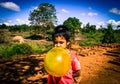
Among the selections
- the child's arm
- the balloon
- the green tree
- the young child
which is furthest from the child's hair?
the green tree

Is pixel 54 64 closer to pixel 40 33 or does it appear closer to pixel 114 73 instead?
pixel 114 73

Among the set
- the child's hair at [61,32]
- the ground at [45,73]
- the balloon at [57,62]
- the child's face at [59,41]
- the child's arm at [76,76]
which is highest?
the child's hair at [61,32]

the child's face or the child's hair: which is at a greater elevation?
the child's hair

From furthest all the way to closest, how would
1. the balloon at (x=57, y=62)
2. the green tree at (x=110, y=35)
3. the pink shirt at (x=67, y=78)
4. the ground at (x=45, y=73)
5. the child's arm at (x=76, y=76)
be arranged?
the green tree at (x=110, y=35) → the ground at (x=45, y=73) → the child's arm at (x=76, y=76) → the pink shirt at (x=67, y=78) → the balloon at (x=57, y=62)

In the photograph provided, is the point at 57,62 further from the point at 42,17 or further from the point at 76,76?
the point at 42,17

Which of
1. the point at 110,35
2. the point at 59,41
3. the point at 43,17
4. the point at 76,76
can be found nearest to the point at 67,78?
the point at 76,76

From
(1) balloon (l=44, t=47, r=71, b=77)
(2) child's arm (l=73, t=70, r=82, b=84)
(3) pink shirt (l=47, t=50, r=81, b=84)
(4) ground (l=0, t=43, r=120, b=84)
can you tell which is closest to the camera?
(1) balloon (l=44, t=47, r=71, b=77)

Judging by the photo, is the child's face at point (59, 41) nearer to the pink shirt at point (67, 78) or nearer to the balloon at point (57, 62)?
the pink shirt at point (67, 78)

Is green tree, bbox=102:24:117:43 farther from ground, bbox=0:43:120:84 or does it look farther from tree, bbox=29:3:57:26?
tree, bbox=29:3:57:26

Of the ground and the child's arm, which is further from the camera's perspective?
the ground

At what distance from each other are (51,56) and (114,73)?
18.8ft

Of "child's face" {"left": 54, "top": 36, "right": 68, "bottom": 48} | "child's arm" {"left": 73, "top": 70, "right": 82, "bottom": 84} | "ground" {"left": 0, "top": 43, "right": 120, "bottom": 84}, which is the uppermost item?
"child's face" {"left": 54, "top": 36, "right": 68, "bottom": 48}

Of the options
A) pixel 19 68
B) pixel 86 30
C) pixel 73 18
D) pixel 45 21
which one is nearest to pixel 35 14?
pixel 45 21

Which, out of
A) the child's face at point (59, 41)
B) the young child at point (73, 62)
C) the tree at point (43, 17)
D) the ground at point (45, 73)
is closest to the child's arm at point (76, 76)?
the young child at point (73, 62)
